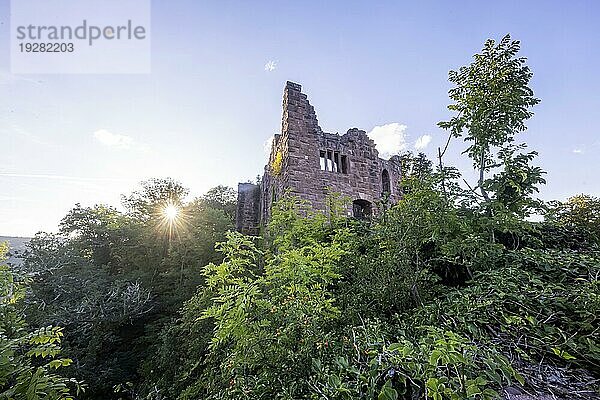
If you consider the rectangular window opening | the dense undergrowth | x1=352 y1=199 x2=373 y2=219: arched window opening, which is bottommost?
the dense undergrowth

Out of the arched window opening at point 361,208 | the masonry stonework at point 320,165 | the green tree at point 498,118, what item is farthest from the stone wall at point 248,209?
the green tree at point 498,118

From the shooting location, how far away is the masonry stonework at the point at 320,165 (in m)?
8.16

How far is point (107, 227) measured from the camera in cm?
1359

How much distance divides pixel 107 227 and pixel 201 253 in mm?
4497

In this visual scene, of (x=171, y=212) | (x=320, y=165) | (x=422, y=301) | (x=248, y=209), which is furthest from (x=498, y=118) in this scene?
(x=171, y=212)

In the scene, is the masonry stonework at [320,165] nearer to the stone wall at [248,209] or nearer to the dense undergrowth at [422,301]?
the stone wall at [248,209]

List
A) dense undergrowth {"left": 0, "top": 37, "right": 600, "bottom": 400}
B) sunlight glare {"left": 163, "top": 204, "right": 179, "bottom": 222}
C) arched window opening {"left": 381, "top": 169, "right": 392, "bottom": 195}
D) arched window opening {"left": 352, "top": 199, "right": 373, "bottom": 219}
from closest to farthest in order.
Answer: dense undergrowth {"left": 0, "top": 37, "right": 600, "bottom": 400} < arched window opening {"left": 352, "top": 199, "right": 373, "bottom": 219} < arched window opening {"left": 381, "top": 169, "right": 392, "bottom": 195} < sunlight glare {"left": 163, "top": 204, "right": 179, "bottom": 222}

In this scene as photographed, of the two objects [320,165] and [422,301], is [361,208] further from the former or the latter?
[422,301]

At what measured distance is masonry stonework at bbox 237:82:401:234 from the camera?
8.16 meters

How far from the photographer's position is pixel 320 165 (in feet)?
28.2

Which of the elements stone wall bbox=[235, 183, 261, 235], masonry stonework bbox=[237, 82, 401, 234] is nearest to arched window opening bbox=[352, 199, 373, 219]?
masonry stonework bbox=[237, 82, 401, 234]

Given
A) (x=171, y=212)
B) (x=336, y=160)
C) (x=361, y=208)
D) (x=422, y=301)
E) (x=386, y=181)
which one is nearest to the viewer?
(x=422, y=301)

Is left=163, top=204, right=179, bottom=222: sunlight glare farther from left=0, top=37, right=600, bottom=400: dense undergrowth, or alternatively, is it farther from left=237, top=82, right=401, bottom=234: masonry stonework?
left=0, top=37, right=600, bottom=400: dense undergrowth

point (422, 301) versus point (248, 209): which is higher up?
point (248, 209)
